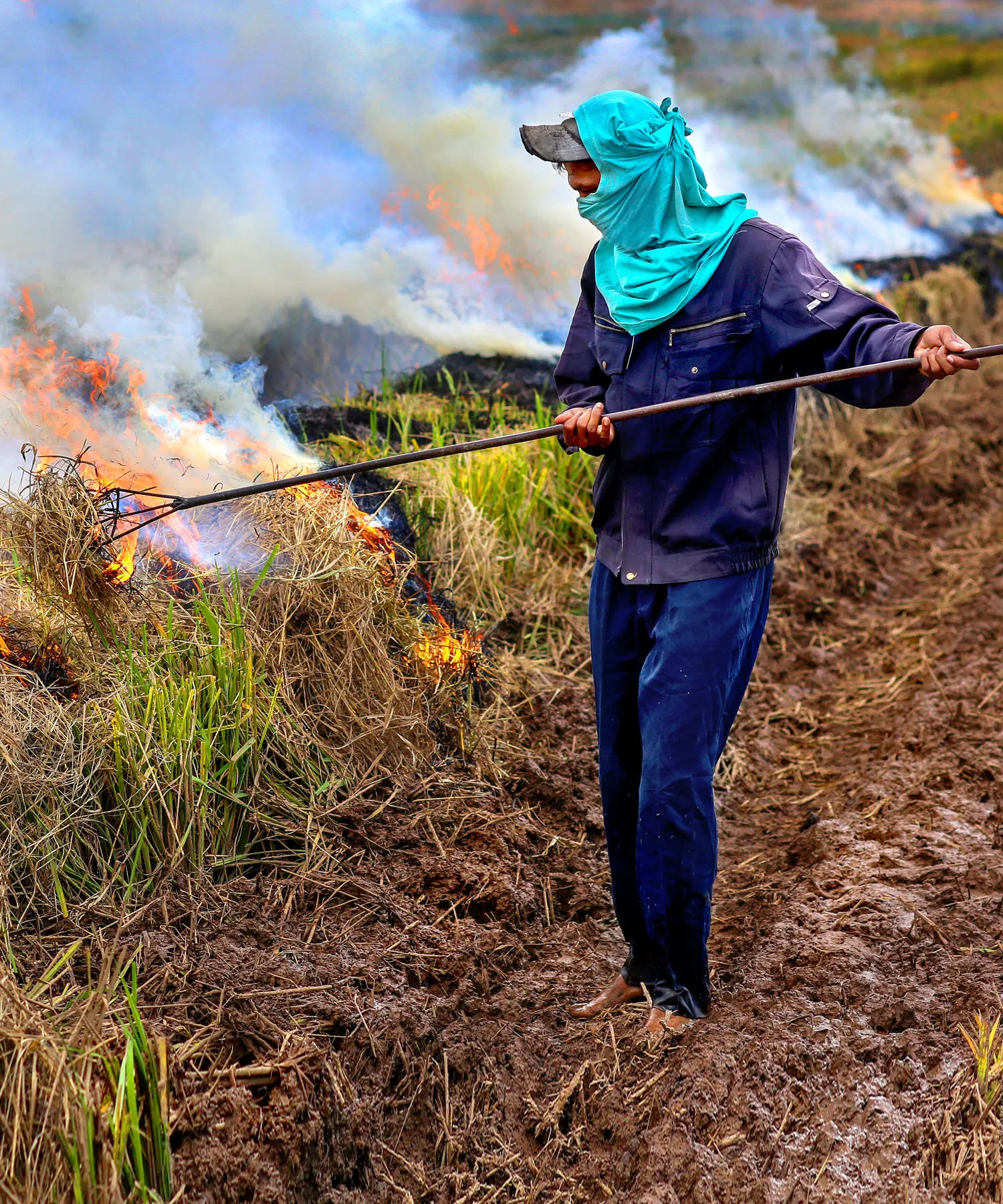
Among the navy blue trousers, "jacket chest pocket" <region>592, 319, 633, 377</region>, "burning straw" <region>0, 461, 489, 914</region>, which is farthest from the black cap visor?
"burning straw" <region>0, 461, 489, 914</region>

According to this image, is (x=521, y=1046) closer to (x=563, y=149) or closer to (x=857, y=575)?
(x=563, y=149)

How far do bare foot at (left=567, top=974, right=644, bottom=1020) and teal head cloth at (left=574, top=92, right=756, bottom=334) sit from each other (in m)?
1.58

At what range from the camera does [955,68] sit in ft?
46.2

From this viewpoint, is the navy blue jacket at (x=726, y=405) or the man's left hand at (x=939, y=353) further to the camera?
the navy blue jacket at (x=726, y=405)

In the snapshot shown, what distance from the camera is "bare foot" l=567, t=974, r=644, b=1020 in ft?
9.14

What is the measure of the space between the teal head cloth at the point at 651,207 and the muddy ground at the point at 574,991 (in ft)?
5.34

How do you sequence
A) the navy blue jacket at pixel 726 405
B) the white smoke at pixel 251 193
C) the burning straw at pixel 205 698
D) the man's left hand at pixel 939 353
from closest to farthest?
the man's left hand at pixel 939 353
the navy blue jacket at pixel 726 405
the burning straw at pixel 205 698
the white smoke at pixel 251 193

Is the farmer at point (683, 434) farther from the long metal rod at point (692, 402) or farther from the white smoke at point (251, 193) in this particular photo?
Answer: the white smoke at point (251, 193)

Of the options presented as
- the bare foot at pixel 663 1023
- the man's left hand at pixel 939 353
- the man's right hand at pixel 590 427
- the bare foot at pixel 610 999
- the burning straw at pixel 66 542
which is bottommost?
the bare foot at pixel 610 999

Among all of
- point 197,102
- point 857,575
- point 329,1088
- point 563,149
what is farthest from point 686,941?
point 197,102

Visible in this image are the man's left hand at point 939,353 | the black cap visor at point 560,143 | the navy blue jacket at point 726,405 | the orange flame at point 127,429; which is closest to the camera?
the man's left hand at point 939,353

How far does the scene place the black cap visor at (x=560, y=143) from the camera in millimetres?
2598

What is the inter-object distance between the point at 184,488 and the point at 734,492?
2.10 metres

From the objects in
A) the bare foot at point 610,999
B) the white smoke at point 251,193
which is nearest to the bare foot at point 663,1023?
the bare foot at point 610,999
